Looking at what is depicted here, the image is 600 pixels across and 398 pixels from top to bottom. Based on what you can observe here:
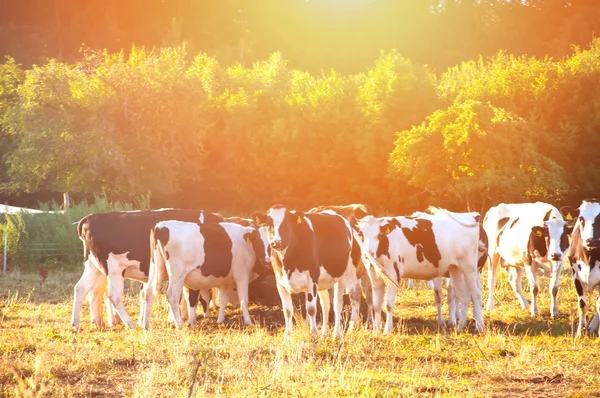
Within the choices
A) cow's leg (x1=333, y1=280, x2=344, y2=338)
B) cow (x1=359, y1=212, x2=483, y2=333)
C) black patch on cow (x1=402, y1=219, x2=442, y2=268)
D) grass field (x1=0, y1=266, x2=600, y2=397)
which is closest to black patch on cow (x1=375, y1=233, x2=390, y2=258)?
cow (x1=359, y1=212, x2=483, y2=333)

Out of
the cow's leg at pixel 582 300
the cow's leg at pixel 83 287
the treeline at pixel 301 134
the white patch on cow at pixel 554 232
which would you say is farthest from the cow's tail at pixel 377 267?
the treeline at pixel 301 134

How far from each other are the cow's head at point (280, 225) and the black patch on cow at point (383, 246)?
1444mm

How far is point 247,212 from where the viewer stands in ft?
150

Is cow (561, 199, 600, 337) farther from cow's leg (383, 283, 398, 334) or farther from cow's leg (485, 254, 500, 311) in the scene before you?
cow's leg (485, 254, 500, 311)

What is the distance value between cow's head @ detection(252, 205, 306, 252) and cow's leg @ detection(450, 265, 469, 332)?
3047mm

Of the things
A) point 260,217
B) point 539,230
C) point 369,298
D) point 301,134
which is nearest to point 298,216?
point 260,217

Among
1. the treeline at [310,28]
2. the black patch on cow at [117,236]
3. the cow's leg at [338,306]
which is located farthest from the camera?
the treeline at [310,28]

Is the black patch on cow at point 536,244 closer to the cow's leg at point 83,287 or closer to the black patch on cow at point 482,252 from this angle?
the black patch on cow at point 482,252

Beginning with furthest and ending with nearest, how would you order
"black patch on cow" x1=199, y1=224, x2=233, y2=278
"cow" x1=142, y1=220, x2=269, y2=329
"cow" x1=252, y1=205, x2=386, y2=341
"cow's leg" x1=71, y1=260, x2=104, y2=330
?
1. "black patch on cow" x1=199, y1=224, x2=233, y2=278
2. "cow" x1=142, y1=220, x2=269, y2=329
3. "cow's leg" x1=71, y1=260, x2=104, y2=330
4. "cow" x1=252, y1=205, x2=386, y2=341

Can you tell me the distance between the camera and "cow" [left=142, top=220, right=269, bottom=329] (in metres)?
14.9

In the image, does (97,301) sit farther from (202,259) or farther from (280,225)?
(280,225)

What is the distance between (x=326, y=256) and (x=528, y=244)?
4731mm

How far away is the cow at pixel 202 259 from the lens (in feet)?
48.7

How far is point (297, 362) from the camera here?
9797mm
